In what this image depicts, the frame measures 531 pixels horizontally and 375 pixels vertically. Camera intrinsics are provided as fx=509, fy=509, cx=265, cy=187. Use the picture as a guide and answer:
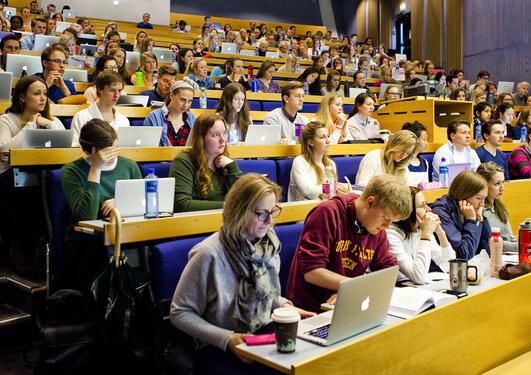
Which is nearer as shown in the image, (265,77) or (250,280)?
(250,280)

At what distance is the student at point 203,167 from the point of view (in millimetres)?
2441

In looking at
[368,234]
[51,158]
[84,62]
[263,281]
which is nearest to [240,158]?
[51,158]

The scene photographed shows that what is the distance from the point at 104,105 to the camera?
3.25 metres

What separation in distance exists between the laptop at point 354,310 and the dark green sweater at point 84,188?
45.4 inches

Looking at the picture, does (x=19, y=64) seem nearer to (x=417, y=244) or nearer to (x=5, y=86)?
(x=5, y=86)

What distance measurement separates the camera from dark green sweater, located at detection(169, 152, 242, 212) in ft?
7.90

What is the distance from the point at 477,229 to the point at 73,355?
1995mm

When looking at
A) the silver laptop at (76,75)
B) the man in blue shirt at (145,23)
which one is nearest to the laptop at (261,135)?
the silver laptop at (76,75)

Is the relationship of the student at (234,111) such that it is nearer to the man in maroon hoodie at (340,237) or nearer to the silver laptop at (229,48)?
the man in maroon hoodie at (340,237)

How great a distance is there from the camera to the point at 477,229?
8.62 feet

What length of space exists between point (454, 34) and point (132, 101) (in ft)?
28.8

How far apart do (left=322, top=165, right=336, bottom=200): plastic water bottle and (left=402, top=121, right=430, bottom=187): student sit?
595 mm

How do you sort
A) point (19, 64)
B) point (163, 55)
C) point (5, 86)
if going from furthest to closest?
1. point (163, 55)
2. point (19, 64)
3. point (5, 86)

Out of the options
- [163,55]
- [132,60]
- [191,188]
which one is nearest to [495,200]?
[191,188]
